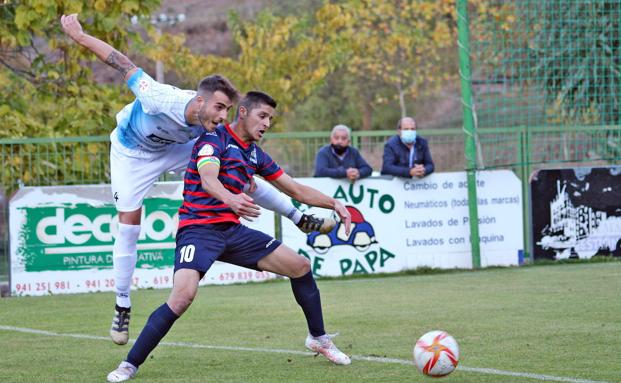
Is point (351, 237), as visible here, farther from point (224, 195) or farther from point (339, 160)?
point (224, 195)

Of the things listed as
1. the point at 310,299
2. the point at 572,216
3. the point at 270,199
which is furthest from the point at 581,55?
the point at 310,299

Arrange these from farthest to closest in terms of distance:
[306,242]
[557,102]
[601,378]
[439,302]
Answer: [557,102]
[306,242]
[439,302]
[601,378]

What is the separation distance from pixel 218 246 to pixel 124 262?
1729 millimetres

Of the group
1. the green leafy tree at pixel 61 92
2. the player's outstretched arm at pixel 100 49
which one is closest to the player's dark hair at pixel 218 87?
the player's outstretched arm at pixel 100 49

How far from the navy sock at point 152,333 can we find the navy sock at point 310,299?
994 mm

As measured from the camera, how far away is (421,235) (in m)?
15.9

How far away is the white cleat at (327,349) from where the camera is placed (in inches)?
306

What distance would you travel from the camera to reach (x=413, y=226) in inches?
624

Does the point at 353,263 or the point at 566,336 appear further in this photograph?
the point at 353,263

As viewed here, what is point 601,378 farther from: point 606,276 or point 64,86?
point 64,86

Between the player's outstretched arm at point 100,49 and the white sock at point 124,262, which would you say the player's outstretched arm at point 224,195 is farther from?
the white sock at point 124,262

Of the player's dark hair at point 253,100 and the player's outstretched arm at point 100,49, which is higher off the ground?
the player's outstretched arm at point 100,49

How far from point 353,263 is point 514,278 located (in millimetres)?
2324

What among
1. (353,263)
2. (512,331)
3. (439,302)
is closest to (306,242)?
(353,263)
